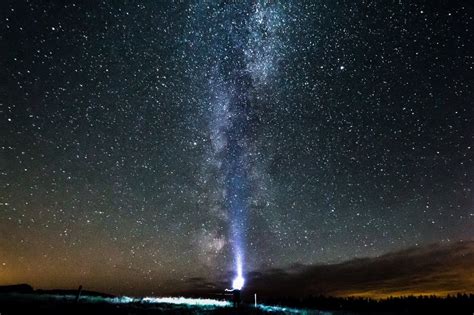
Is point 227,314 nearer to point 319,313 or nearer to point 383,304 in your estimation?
point 319,313

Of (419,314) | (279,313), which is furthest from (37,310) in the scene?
(419,314)

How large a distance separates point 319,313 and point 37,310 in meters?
21.1

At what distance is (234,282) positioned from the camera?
105ft

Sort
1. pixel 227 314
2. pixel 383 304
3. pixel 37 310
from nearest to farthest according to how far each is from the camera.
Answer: pixel 37 310, pixel 227 314, pixel 383 304

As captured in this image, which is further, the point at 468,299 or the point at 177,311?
the point at 468,299

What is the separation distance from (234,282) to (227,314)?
319 inches

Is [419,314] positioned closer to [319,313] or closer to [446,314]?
[446,314]

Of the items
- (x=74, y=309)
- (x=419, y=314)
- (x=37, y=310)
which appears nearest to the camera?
(x=37, y=310)

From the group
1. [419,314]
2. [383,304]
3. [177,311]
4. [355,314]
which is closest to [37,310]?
[177,311]

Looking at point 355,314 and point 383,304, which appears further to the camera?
point 383,304

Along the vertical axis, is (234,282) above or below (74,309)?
above

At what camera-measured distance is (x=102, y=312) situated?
68.8 feet

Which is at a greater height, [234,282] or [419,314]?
[234,282]

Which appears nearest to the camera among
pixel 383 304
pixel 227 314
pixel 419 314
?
pixel 227 314
